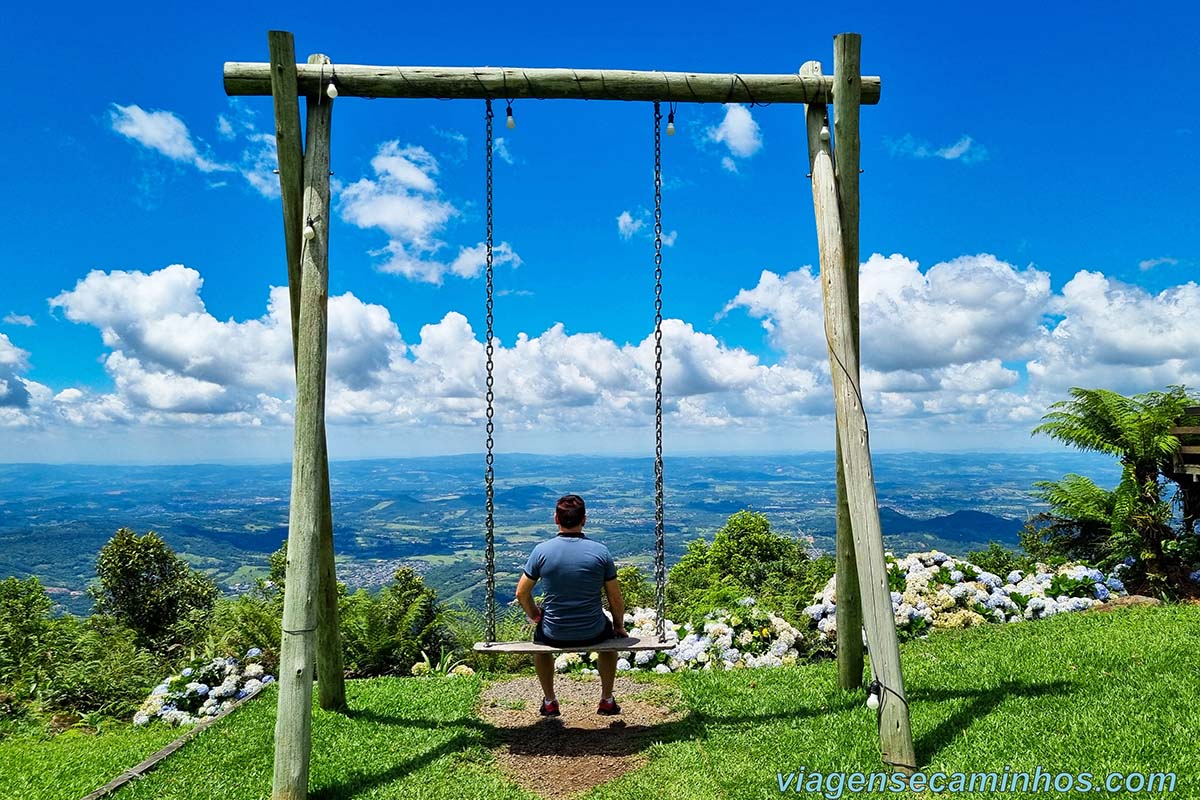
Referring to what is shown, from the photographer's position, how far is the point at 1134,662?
687cm

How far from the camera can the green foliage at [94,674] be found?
339 inches

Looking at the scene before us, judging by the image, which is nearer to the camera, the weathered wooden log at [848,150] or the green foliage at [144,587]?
the weathered wooden log at [848,150]

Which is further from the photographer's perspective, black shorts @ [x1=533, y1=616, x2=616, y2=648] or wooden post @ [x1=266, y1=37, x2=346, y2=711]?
black shorts @ [x1=533, y1=616, x2=616, y2=648]

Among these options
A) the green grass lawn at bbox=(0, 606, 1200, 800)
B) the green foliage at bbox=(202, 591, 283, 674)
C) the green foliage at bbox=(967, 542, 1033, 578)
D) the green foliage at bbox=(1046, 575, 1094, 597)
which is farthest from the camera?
the green foliage at bbox=(967, 542, 1033, 578)

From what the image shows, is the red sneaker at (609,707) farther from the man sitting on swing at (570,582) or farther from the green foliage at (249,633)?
the green foliage at (249,633)

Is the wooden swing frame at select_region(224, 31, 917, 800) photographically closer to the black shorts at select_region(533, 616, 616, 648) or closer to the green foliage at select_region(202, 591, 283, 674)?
the black shorts at select_region(533, 616, 616, 648)

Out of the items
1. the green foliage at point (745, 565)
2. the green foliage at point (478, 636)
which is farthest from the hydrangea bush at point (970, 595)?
the green foliage at point (478, 636)

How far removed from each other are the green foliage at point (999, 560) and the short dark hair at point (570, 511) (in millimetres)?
8830

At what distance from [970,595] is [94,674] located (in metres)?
11.6

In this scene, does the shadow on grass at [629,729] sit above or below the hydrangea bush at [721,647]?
above

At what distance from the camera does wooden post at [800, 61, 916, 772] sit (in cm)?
518

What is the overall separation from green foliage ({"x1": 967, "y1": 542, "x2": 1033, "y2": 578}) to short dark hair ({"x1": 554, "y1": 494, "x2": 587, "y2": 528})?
29.0ft

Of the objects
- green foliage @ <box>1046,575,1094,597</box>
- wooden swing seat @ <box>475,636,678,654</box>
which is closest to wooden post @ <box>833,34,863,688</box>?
wooden swing seat @ <box>475,636,678,654</box>

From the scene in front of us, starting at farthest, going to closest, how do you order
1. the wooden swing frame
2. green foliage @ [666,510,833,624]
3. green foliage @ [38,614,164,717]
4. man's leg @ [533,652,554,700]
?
green foliage @ [666,510,833,624] < green foliage @ [38,614,164,717] < man's leg @ [533,652,554,700] < the wooden swing frame
